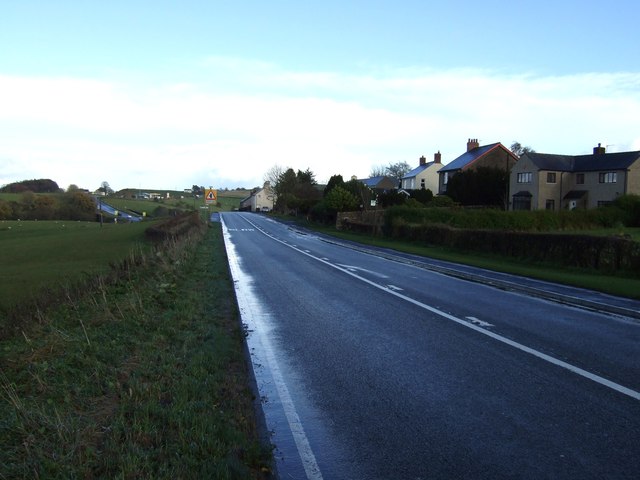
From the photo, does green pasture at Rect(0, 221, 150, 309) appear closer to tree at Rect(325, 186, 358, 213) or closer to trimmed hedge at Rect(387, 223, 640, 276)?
trimmed hedge at Rect(387, 223, 640, 276)

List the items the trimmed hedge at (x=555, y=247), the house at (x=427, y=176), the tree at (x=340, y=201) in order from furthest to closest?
1. the house at (x=427, y=176)
2. the tree at (x=340, y=201)
3. the trimmed hedge at (x=555, y=247)

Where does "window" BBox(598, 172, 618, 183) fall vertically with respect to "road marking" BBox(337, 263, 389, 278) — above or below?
above

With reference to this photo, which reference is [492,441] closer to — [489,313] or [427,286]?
[489,313]

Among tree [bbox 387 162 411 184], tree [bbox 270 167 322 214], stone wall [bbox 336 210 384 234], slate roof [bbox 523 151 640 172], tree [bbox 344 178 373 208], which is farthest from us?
tree [bbox 387 162 411 184]

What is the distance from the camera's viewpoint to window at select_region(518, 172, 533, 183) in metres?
63.4

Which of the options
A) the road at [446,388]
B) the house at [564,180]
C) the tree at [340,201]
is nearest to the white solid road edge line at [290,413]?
the road at [446,388]

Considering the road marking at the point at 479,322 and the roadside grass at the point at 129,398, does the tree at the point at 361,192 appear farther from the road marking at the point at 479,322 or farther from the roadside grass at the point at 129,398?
the roadside grass at the point at 129,398

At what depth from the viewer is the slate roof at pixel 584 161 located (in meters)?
57.5

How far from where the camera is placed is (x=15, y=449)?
4.46m

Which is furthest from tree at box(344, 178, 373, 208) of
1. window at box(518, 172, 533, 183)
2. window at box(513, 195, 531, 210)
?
window at box(518, 172, 533, 183)

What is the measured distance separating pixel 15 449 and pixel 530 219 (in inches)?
1715

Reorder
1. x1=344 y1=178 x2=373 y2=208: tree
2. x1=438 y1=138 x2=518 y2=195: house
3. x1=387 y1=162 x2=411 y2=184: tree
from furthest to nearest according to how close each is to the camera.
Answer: x1=387 y1=162 x2=411 y2=184: tree, x1=438 y1=138 x2=518 y2=195: house, x1=344 y1=178 x2=373 y2=208: tree

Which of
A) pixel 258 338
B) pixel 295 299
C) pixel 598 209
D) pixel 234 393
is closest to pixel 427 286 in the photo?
pixel 295 299

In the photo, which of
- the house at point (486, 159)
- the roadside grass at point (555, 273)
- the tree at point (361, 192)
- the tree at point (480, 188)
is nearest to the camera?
the roadside grass at point (555, 273)
